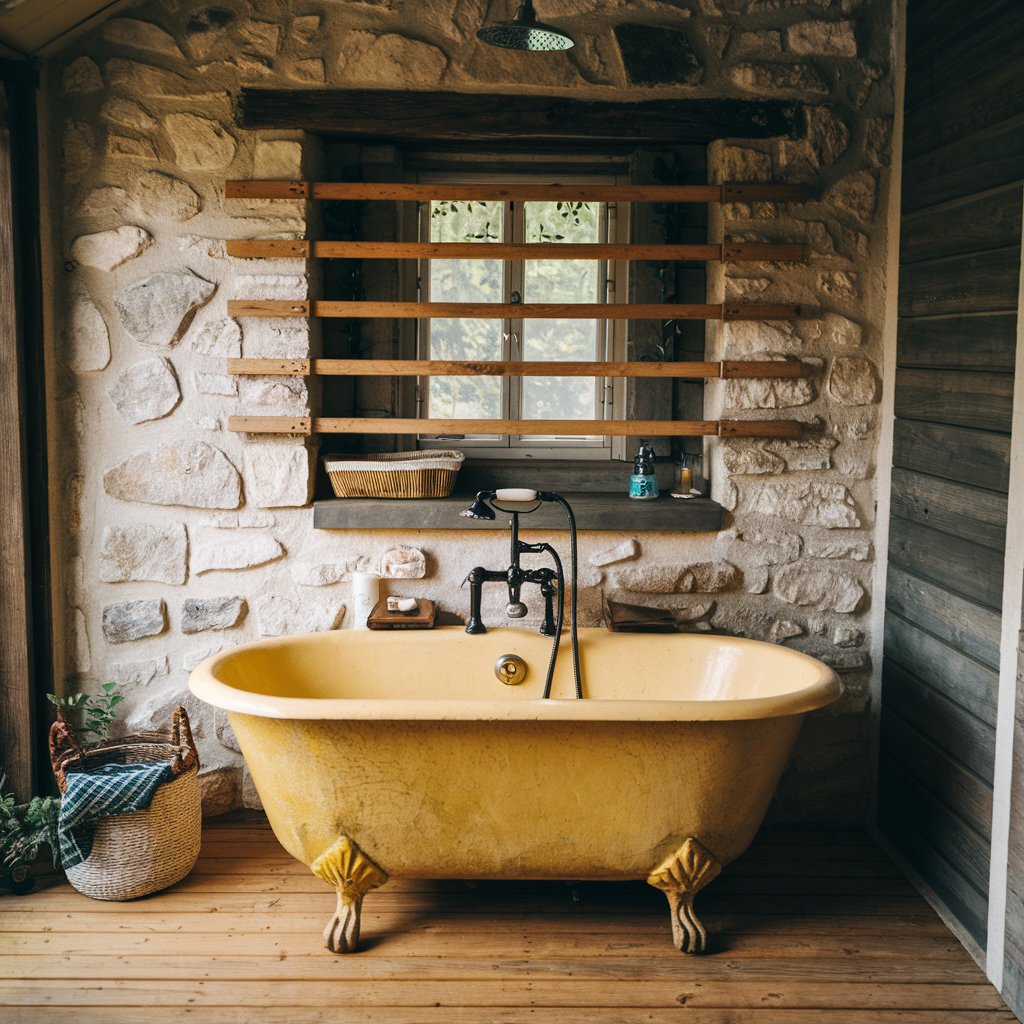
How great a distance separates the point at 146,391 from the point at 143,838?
52.8 inches

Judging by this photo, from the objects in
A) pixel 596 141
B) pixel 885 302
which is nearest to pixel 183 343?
pixel 596 141

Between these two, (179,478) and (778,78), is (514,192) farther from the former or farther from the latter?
(179,478)

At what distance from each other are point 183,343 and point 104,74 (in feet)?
2.74

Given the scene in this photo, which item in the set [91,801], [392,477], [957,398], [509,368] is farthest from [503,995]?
[957,398]

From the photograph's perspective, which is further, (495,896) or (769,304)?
(769,304)

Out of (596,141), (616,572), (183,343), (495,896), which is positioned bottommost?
(495,896)

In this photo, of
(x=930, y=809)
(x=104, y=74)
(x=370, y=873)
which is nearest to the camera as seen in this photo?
(x=370, y=873)

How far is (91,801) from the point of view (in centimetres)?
283

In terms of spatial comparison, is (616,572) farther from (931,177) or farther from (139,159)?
(139,159)

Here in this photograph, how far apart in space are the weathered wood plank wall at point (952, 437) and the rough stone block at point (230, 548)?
1.94 metres

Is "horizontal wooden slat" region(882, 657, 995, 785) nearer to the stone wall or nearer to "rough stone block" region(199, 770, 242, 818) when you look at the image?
the stone wall

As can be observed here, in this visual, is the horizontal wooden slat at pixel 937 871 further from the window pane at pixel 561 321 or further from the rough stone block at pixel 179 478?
the rough stone block at pixel 179 478

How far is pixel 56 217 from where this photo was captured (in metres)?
3.29

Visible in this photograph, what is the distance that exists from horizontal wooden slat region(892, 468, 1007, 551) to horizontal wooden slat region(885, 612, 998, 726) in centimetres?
32
